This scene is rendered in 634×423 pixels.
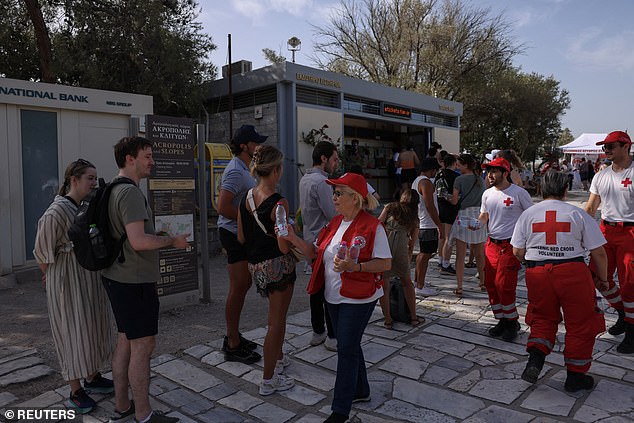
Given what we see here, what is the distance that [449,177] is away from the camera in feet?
22.4

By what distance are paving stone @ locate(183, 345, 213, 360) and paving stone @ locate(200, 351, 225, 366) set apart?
0.18ft

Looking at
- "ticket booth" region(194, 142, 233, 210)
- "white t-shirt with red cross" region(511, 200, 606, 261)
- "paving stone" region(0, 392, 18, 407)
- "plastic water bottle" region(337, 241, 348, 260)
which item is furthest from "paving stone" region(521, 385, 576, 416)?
"ticket booth" region(194, 142, 233, 210)

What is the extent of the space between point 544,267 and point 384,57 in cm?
2530

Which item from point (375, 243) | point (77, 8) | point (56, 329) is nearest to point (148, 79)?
point (77, 8)

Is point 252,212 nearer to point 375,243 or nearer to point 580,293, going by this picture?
point 375,243

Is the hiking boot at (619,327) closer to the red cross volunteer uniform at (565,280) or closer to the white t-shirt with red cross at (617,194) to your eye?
the white t-shirt with red cross at (617,194)

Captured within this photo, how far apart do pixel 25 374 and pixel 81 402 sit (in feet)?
3.29

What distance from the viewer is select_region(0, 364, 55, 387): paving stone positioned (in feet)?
12.5

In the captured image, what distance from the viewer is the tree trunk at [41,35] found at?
433 inches

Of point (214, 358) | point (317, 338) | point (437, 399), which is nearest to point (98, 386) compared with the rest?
point (214, 358)

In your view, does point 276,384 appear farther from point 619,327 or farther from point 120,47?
point 120,47

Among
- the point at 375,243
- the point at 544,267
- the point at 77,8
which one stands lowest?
the point at 544,267

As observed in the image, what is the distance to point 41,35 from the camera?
1136 cm

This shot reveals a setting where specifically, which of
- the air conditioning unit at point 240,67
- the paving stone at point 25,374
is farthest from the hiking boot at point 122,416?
the air conditioning unit at point 240,67
